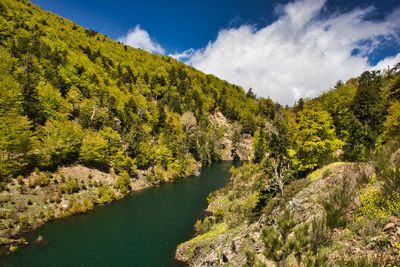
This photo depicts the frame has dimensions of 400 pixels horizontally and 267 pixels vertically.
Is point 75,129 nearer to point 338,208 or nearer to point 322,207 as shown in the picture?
point 322,207

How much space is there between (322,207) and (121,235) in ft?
81.8

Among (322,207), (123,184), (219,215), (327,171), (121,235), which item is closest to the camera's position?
(322,207)

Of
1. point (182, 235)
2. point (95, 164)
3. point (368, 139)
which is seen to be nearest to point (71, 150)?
point (95, 164)

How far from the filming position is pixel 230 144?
300 ft

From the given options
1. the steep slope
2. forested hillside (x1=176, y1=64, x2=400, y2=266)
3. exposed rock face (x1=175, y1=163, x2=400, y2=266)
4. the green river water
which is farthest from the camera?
the steep slope

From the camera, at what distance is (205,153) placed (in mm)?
70062

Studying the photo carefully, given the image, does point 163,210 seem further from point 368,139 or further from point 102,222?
point 368,139

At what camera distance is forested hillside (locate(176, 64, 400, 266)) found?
5.81 m

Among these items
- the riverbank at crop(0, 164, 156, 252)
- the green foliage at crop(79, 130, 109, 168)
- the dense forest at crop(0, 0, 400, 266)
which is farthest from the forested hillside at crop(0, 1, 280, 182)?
the riverbank at crop(0, 164, 156, 252)

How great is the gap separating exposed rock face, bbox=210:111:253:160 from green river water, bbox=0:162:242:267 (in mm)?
51879

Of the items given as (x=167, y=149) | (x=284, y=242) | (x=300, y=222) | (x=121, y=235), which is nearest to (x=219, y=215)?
(x=121, y=235)

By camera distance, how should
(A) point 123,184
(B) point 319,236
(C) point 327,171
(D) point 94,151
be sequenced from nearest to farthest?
(B) point 319,236
(C) point 327,171
(D) point 94,151
(A) point 123,184

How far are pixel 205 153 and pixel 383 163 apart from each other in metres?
62.5

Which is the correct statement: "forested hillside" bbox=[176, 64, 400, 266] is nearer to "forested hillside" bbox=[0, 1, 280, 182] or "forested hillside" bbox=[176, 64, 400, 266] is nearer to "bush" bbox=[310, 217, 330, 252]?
"bush" bbox=[310, 217, 330, 252]
